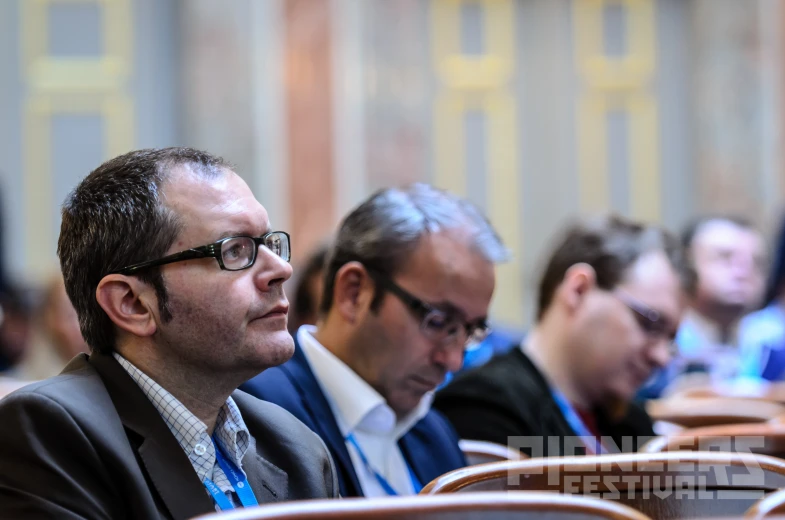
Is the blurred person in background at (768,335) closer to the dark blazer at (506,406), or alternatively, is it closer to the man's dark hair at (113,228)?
the dark blazer at (506,406)

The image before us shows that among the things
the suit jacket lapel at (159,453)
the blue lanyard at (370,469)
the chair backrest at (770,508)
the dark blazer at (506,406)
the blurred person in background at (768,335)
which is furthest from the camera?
the blurred person in background at (768,335)

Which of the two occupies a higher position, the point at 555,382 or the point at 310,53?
the point at 310,53

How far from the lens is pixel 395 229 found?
2.55 m

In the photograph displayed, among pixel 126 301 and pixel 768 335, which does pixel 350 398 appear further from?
pixel 768 335

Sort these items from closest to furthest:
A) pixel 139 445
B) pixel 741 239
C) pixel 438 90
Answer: pixel 139 445
pixel 741 239
pixel 438 90

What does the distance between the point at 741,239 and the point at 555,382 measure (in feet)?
8.79

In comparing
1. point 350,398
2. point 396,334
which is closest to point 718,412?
point 396,334

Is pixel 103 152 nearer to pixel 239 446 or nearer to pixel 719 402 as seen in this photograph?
pixel 719 402

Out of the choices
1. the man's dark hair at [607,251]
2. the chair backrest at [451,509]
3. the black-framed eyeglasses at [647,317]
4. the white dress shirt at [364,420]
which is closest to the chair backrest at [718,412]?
the black-framed eyeglasses at [647,317]

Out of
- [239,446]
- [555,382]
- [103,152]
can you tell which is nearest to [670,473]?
[239,446]

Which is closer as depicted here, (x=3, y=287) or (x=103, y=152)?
(x=3, y=287)

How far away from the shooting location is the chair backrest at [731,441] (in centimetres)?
217

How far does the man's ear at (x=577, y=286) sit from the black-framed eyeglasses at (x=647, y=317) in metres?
0.09

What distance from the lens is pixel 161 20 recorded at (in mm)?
8422
